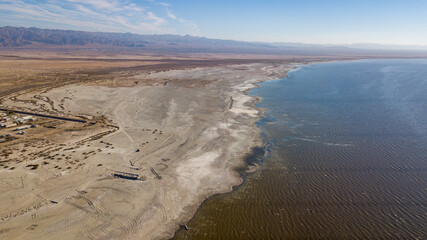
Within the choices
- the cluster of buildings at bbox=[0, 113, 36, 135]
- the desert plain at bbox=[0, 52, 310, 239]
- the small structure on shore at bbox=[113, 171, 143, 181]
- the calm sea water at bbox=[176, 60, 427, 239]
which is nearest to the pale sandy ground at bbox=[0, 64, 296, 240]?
→ the desert plain at bbox=[0, 52, 310, 239]

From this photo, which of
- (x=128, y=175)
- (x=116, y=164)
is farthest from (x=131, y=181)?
(x=116, y=164)

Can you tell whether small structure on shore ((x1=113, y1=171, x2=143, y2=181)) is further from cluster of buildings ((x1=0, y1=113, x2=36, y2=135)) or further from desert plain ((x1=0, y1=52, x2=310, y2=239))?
Answer: cluster of buildings ((x1=0, y1=113, x2=36, y2=135))

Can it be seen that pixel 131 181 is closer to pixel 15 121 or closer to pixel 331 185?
pixel 331 185

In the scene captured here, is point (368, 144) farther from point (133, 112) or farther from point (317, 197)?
point (133, 112)


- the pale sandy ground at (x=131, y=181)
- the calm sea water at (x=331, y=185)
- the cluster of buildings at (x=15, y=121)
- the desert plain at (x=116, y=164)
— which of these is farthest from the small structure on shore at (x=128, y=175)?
the cluster of buildings at (x=15, y=121)

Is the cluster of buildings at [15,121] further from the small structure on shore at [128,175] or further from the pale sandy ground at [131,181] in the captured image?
the small structure on shore at [128,175]
